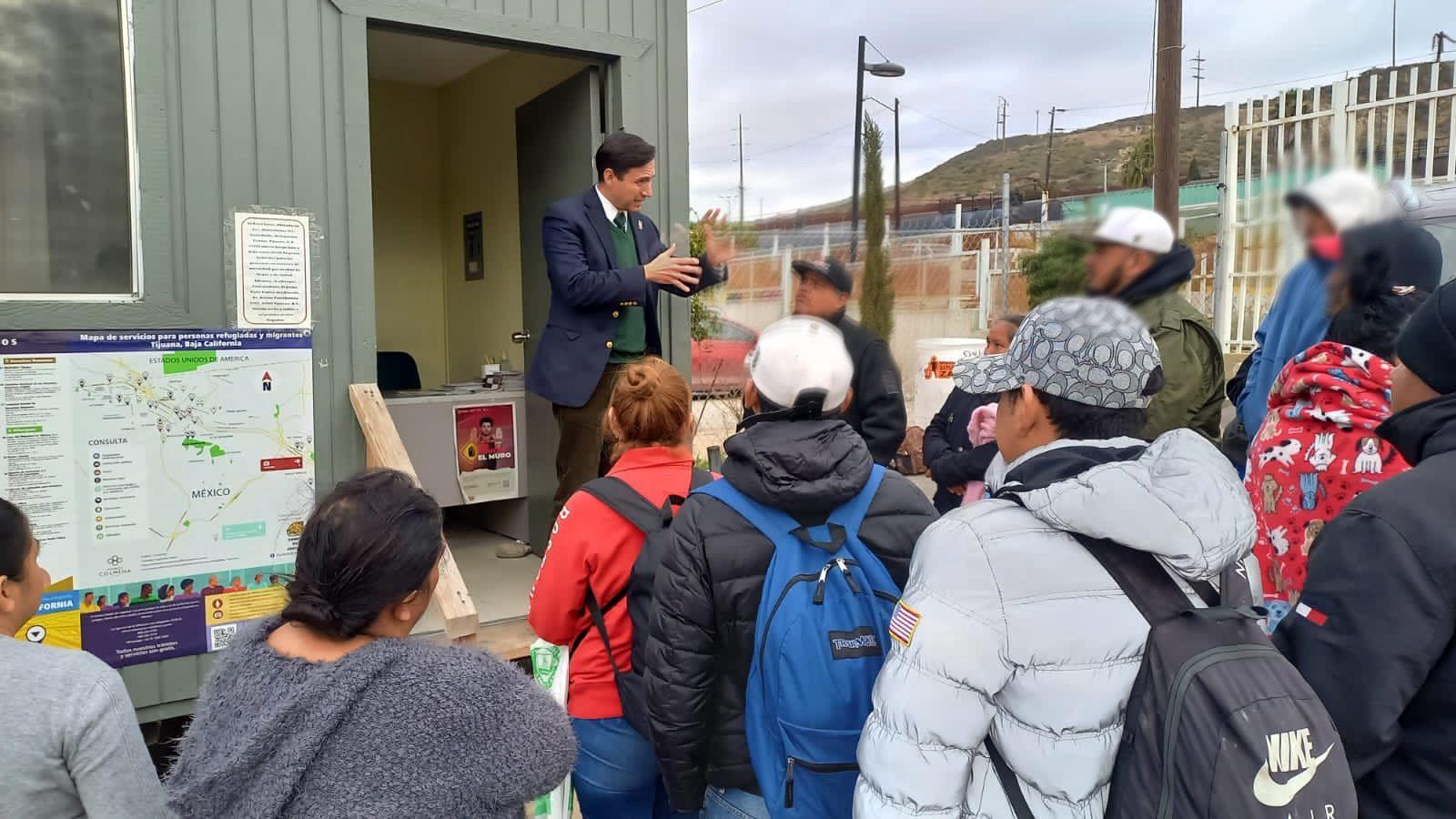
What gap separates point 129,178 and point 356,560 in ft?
8.43

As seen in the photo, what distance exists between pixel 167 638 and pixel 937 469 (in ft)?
9.24

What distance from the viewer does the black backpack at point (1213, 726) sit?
46.5 inches

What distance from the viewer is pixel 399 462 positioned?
3.35 meters

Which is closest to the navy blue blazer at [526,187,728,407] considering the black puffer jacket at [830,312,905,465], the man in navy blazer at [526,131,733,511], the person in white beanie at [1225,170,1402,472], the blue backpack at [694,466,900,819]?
the man in navy blazer at [526,131,733,511]

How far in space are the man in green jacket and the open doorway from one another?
2.76 meters

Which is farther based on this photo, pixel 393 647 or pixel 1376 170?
Answer: pixel 393 647

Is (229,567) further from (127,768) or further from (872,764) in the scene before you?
(872,764)

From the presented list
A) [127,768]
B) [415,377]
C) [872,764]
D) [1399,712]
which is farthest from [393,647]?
[415,377]

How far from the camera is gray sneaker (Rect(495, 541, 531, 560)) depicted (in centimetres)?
522

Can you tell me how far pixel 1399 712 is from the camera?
1369 mm

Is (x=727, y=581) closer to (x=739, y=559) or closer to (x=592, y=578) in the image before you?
(x=739, y=559)

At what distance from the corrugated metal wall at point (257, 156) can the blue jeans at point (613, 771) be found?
1888 millimetres

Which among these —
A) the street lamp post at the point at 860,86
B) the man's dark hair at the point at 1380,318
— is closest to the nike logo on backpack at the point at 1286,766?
the man's dark hair at the point at 1380,318

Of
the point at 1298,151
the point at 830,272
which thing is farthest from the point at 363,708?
the point at 830,272
